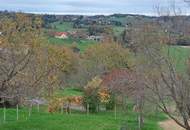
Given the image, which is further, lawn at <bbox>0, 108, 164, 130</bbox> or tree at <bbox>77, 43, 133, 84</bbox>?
tree at <bbox>77, 43, 133, 84</bbox>

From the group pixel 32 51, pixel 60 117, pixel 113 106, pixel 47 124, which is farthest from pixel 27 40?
pixel 113 106

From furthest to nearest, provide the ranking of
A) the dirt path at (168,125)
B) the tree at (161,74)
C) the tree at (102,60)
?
the tree at (102,60) < the dirt path at (168,125) < the tree at (161,74)

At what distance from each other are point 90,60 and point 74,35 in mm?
37865

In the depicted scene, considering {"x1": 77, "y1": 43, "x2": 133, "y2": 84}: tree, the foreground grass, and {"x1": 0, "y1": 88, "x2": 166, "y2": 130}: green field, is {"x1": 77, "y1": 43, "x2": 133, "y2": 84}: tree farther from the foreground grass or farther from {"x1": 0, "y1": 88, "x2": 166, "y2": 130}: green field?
the foreground grass

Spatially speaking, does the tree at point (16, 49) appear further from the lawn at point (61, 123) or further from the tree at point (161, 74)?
the lawn at point (61, 123)

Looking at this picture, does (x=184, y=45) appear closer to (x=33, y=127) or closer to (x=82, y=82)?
(x=33, y=127)

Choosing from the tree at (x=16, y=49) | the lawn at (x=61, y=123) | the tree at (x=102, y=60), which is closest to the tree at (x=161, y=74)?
the tree at (x=16, y=49)

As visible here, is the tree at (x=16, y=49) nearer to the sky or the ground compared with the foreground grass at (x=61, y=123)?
nearer to the sky

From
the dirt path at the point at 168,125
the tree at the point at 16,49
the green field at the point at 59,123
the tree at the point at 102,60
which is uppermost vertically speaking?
the tree at the point at 16,49

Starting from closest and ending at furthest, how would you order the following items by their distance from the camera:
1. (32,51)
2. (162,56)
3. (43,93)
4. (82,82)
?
1. (162,56)
2. (32,51)
3. (43,93)
4. (82,82)

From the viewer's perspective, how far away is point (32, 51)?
2452cm

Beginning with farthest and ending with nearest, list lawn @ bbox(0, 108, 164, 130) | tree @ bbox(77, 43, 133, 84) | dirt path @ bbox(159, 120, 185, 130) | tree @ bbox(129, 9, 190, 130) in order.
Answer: tree @ bbox(77, 43, 133, 84), dirt path @ bbox(159, 120, 185, 130), lawn @ bbox(0, 108, 164, 130), tree @ bbox(129, 9, 190, 130)

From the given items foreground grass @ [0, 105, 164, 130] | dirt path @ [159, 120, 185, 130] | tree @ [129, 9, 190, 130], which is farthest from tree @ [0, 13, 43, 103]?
dirt path @ [159, 120, 185, 130]

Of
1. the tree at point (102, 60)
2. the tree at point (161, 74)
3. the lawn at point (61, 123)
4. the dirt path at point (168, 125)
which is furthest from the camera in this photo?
the tree at point (102, 60)
